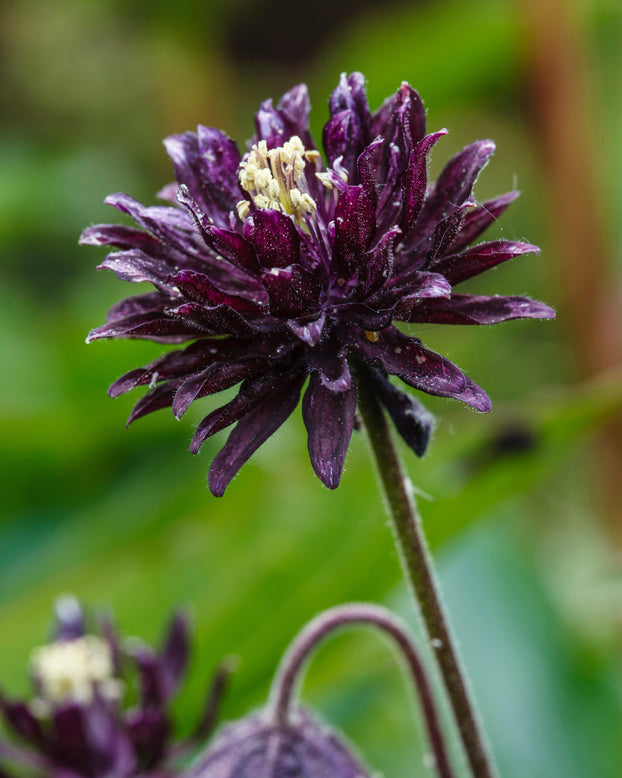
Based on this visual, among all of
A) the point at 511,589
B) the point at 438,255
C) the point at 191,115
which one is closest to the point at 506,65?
the point at 191,115

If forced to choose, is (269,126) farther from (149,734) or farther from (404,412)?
(149,734)

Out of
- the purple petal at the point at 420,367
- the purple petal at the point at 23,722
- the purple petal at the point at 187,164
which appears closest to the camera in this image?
the purple petal at the point at 420,367

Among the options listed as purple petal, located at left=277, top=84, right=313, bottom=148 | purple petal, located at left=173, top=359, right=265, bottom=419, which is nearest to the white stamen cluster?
purple petal, located at left=173, top=359, right=265, bottom=419

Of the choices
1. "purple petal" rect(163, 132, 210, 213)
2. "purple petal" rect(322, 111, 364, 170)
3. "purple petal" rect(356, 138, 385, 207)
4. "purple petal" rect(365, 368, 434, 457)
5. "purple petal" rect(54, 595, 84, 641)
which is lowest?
"purple petal" rect(54, 595, 84, 641)

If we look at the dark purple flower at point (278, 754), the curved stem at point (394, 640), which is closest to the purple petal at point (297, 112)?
the curved stem at point (394, 640)

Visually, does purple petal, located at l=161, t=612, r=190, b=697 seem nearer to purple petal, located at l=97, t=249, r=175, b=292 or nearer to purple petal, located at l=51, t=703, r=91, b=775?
purple petal, located at l=51, t=703, r=91, b=775

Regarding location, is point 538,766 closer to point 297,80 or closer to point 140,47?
point 140,47

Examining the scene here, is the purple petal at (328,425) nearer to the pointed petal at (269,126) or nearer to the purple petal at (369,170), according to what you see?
the purple petal at (369,170)

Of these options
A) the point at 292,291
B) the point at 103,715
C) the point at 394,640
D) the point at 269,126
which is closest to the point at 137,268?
the point at 292,291
